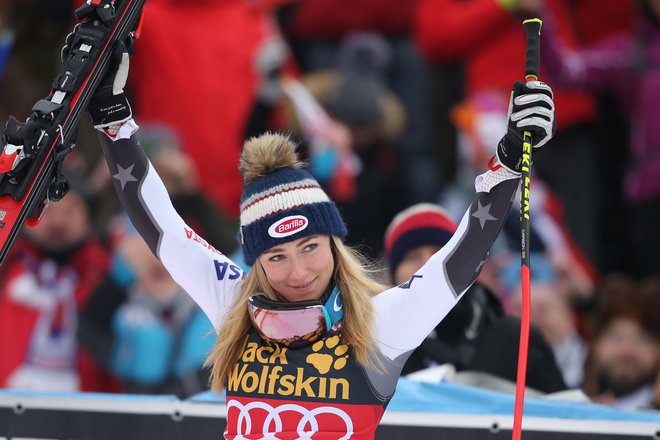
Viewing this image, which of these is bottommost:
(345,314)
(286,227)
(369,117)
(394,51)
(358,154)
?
(345,314)

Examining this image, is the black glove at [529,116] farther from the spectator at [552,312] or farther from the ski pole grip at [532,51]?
the spectator at [552,312]

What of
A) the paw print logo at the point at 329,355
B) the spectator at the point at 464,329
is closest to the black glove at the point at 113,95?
the paw print logo at the point at 329,355

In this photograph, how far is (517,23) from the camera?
24.4ft

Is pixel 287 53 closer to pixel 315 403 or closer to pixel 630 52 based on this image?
pixel 630 52

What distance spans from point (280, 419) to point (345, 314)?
1.31 ft

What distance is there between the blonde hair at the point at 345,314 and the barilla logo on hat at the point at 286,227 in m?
0.18

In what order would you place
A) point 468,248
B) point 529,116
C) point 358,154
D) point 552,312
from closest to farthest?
point 529,116, point 468,248, point 552,312, point 358,154

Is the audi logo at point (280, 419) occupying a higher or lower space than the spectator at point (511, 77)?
lower

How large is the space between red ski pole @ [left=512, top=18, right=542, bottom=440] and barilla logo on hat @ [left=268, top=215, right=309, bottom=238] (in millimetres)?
708

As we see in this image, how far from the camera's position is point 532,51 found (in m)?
3.65

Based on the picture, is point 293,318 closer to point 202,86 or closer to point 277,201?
point 277,201

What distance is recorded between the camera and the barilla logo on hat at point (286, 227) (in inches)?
153

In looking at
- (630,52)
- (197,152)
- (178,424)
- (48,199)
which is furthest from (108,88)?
(630,52)

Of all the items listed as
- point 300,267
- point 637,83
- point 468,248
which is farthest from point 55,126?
point 637,83
